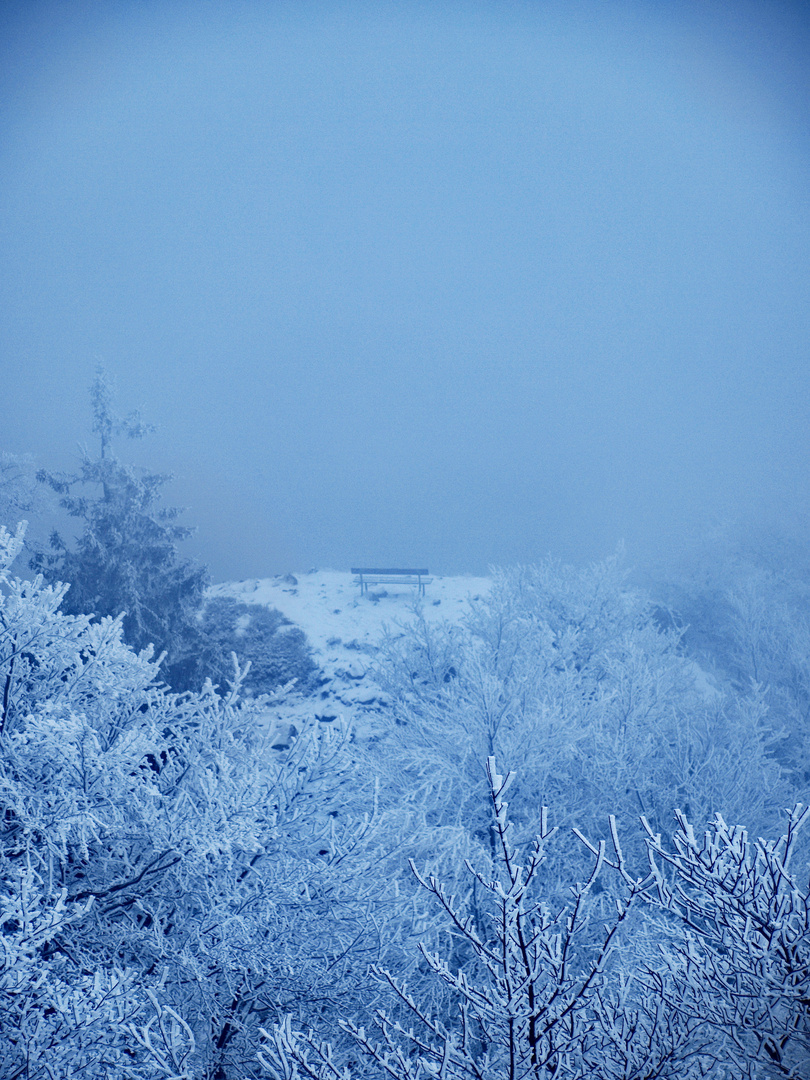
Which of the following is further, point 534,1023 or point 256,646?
point 256,646

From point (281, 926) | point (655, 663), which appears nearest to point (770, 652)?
point (655, 663)

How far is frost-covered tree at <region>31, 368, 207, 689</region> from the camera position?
35.6 ft

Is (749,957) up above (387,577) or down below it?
below

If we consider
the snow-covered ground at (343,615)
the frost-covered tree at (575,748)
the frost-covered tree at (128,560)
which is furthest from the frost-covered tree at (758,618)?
the frost-covered tree at (128,560)

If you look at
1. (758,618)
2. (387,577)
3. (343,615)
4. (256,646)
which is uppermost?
(387,577)

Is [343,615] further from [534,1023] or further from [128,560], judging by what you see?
[534,1023]

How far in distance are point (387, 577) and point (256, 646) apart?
5.84 metres

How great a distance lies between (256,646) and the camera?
549 inches

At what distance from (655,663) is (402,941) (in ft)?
29.1

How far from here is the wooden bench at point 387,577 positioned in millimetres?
18172

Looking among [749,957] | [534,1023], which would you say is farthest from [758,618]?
[534,1023]

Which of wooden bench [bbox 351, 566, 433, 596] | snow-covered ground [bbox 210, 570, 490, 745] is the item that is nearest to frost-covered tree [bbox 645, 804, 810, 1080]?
snow-covered ground [bbox 210, 570, 490, 745]

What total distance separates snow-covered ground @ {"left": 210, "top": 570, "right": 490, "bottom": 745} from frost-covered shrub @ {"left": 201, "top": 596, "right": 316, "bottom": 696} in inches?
17.8

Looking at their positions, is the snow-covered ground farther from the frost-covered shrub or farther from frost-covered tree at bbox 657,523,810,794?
frost-covered tree at bbox 657,523,810,794
